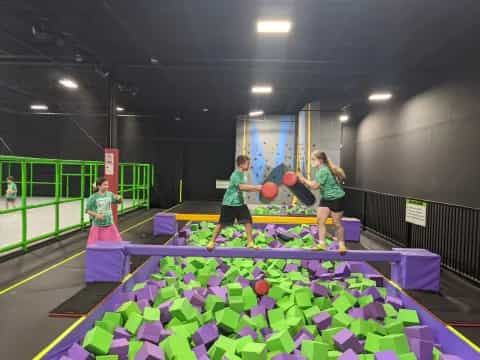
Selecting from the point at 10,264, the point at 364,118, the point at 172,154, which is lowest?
the point at 10,264

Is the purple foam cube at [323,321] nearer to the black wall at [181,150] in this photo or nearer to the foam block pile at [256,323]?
the foam block pile at [256,323]

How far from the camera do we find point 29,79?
9.29 meters

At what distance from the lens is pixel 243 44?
621 centimetres

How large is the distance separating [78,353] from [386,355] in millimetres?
2141

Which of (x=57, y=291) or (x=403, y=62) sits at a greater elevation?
(x=403, y=62)

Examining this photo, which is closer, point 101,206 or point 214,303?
point 214,303

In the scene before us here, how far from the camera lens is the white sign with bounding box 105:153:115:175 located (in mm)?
6910

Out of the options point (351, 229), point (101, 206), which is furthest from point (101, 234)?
point (351, 229)

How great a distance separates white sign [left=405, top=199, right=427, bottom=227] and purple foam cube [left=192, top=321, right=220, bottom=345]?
166 inches

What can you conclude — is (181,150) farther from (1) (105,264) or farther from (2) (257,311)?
(2) (257,311)

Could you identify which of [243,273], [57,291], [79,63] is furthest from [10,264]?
[79,63]

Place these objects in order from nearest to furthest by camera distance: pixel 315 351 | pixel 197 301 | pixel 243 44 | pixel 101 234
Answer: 1. pixel 315 351
2. pixel 197 301
3. pixel 101 234
4. pixel 243 44

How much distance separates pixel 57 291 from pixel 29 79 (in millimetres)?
7744

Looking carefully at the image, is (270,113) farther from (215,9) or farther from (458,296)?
(458,296)
